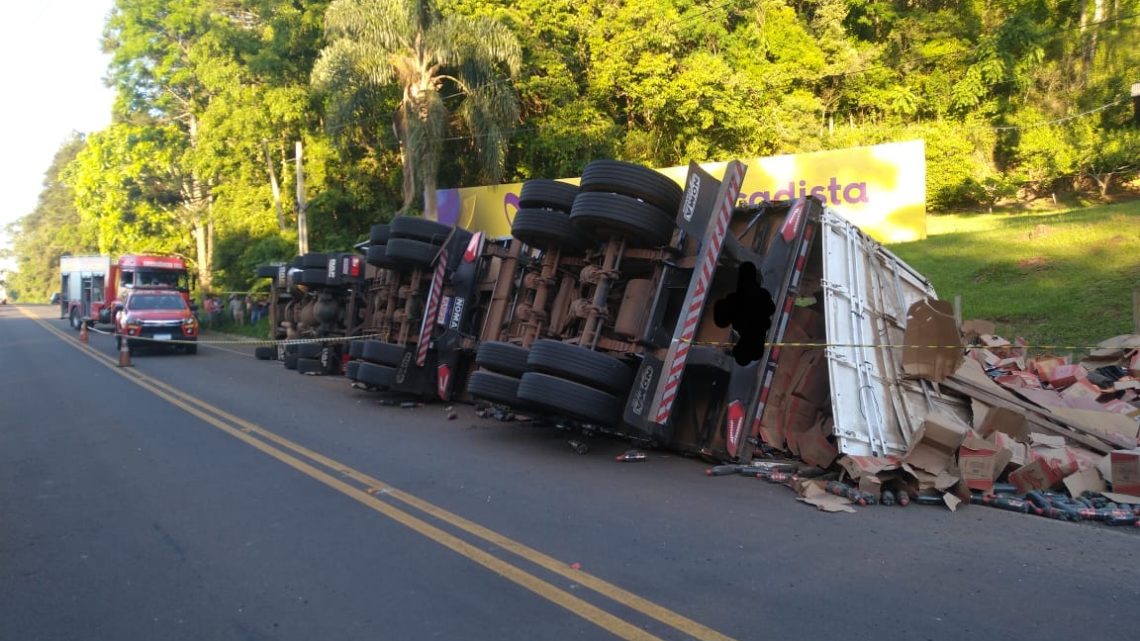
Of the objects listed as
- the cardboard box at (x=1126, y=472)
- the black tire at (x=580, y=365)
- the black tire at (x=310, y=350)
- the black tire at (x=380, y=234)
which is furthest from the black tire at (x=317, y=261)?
the cardboard box at (x=1126, y=472)

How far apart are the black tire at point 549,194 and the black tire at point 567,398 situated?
234 cm

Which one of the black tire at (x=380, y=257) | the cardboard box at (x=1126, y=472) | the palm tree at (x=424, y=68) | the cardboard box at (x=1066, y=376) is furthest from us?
the palm tree at (x=424, y=68)

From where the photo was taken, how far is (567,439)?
30.9ft

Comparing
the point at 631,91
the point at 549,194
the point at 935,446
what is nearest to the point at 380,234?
the point at 549,194

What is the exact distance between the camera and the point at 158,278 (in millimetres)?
31266

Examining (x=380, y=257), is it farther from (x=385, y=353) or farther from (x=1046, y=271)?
(x=1046, y=271)

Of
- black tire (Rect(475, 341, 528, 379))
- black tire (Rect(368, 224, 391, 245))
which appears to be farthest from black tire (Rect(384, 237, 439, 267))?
black tire (Rect(475, 341, 528, 379))

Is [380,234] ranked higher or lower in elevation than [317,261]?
higher

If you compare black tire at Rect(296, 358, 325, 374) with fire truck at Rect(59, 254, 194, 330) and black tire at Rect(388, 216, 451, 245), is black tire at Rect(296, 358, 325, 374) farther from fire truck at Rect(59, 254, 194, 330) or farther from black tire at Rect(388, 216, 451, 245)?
fire truck at Rect(59, 254, 194, 330)

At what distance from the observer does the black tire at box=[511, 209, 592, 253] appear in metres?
9.18

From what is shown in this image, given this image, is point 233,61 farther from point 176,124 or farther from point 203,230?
point 203,230

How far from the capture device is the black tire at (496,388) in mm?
8516

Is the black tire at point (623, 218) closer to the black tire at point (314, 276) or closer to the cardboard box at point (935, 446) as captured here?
the cardboard box at point (935, 446)

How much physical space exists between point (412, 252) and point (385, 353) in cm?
156
